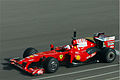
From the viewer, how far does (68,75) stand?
677 inches

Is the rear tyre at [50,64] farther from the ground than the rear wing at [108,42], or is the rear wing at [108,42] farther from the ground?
the rear wing at [108,42]

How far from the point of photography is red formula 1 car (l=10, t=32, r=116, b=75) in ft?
56.4

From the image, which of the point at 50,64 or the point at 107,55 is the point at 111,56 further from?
the point at 50,64

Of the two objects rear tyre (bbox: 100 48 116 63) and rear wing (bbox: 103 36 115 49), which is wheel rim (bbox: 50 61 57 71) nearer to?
rear tyre (bbox: 100 48 116 63)

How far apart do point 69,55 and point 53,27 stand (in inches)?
430

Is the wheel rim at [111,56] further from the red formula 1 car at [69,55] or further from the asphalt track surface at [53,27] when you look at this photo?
the asphalt track surface at [53,27]

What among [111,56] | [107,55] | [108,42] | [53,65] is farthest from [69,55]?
[108,42]

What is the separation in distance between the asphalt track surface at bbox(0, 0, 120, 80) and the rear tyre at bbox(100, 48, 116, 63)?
267 millimetres

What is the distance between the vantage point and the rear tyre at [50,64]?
1702 cm

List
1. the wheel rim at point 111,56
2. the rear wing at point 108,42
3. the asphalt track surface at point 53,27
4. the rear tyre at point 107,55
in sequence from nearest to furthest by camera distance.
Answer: the asphalt track surface at point 53,27, the rear tyre at point 107,55, the wheel rim at point 111,56, the rear wing at point 108,42

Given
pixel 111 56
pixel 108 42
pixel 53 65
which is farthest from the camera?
pixel 108 42

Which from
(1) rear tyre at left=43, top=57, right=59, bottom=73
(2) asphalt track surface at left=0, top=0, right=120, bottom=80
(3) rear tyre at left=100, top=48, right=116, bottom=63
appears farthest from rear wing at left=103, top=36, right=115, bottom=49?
(1) rear tyre at left=43, top=57, right=59, bottom=73

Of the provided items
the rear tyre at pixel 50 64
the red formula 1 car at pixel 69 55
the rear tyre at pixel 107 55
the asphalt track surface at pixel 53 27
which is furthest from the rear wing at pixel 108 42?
the rear tyre at pixel 50 64

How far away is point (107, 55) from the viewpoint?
18.7 m
